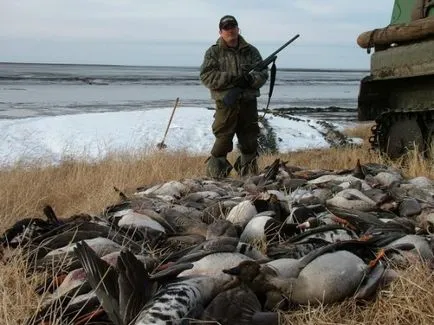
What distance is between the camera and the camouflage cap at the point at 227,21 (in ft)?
25.9

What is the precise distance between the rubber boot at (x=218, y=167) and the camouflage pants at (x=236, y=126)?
81mm

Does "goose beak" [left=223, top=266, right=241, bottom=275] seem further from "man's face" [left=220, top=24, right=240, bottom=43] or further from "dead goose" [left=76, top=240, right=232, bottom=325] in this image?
"man's face" [left=220, top=24, right=240, bottom=43]

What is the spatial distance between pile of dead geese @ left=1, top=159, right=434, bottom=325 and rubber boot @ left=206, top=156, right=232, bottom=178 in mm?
2305

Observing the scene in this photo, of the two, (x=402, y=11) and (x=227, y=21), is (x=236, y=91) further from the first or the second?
(x=402, y=11)

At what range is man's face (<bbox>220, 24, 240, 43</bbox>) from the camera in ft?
26.0

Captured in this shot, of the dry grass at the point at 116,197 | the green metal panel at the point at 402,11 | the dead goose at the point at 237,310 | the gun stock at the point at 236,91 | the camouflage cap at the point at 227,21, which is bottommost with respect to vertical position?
the dry grass at the point at 116,197

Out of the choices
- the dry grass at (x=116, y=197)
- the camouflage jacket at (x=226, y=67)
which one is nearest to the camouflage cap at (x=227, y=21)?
the camouflage jacket at (x=226, y=67)

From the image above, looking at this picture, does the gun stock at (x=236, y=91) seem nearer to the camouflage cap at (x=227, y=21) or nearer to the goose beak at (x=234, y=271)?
the camouflage cap at (x=227, y=21)

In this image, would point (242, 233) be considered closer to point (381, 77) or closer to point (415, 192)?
point (415, 192)

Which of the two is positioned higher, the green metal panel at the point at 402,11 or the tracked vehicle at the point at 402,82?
the green metal panel at the point at 402,11

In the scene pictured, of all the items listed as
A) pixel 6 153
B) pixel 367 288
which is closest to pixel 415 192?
pixel 367 288

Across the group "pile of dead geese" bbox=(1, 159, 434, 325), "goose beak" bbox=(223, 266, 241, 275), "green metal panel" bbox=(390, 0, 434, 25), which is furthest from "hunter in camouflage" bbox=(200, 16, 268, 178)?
"goose beak" bbox=(223, 266, 241, 275)

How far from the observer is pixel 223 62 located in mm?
8156

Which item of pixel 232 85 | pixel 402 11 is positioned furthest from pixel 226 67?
pixel 402 11
